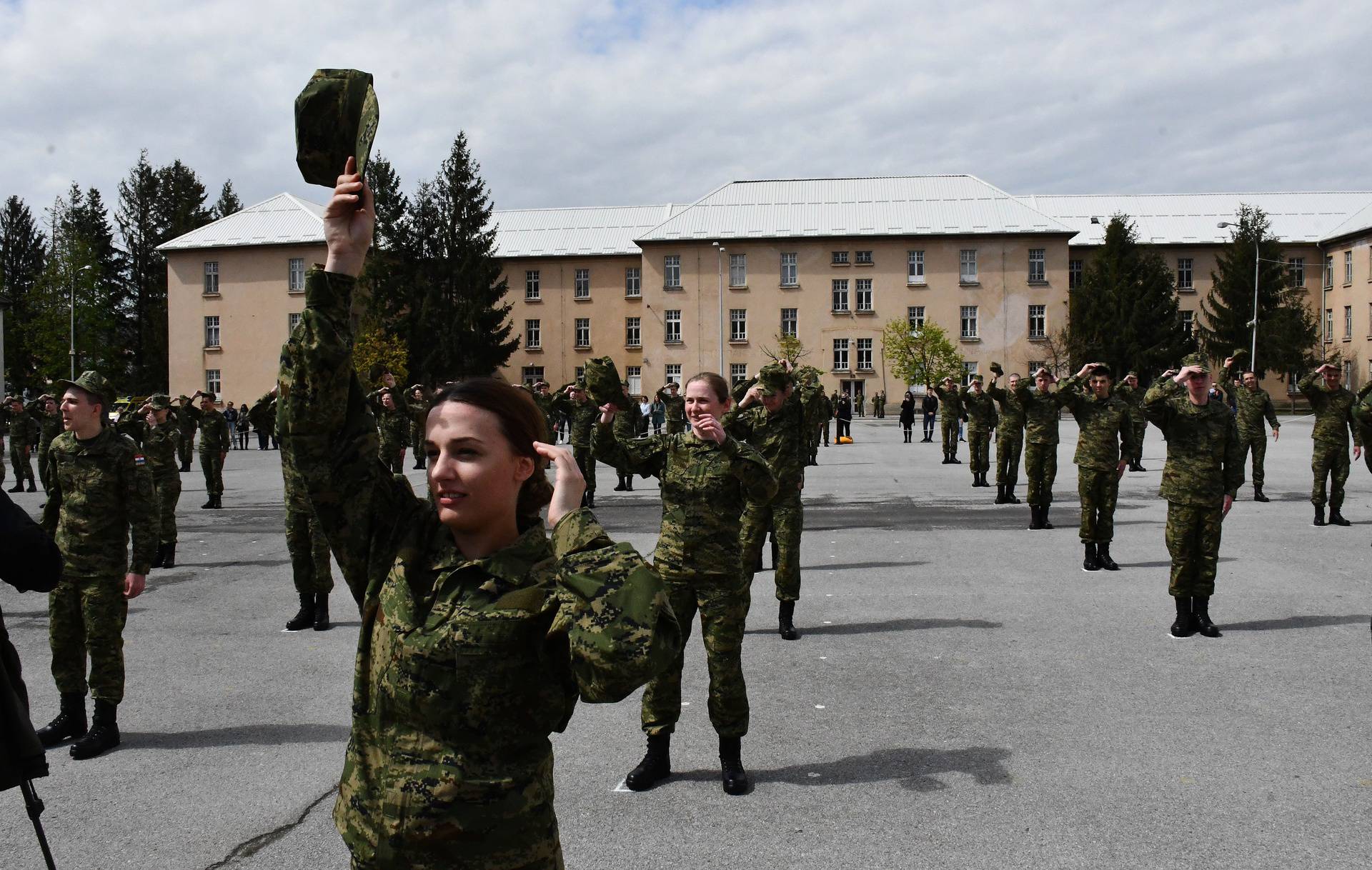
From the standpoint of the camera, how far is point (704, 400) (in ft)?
20.5

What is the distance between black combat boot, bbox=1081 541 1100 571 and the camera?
1229 cm

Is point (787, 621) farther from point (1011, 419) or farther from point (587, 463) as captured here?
point (1011, 419)

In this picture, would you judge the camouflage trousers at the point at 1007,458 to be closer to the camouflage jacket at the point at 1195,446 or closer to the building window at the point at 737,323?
the camouflage jacket at the point at 1195,446

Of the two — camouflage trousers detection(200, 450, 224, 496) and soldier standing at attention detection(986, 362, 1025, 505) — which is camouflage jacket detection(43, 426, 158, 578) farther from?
soldier standing at attention detection(986, 362, 1025, 505)

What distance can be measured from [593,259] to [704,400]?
7294cm

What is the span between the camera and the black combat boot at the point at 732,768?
5492 mm

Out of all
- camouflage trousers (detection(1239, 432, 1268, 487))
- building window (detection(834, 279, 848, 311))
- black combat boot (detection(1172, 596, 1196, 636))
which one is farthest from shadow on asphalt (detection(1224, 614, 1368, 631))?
building window (detection(834, 279, 848, 311))

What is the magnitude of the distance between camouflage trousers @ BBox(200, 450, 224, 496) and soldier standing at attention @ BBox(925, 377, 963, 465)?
1407 centimetres

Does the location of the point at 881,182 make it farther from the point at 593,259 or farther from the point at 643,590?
the point at 643,590

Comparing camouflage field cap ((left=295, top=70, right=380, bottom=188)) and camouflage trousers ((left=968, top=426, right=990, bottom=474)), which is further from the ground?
camouflage field cap ((left=295, top=70, right=380, bottom=188))

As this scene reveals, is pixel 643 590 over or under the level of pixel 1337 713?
over

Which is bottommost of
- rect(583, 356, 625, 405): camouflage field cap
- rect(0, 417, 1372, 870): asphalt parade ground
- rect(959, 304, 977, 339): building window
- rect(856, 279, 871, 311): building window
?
rect(0, 417, 1372, 870): asphalt parade ground

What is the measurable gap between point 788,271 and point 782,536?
210 ft

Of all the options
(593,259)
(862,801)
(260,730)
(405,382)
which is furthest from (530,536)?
(593,259)
